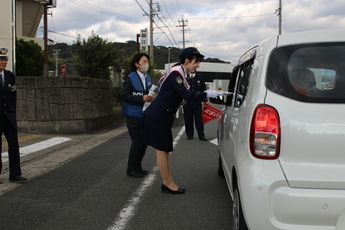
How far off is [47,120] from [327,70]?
8.59 meters

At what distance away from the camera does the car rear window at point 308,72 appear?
217 cm

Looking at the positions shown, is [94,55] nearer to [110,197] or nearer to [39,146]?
[39,146]

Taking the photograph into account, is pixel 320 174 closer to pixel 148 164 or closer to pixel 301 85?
pixel 301 85

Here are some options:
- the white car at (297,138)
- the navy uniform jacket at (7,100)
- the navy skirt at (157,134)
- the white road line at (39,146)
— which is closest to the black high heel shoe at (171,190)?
the navy skirt at (157,134)

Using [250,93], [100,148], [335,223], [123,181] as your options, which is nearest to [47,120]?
[100,148]

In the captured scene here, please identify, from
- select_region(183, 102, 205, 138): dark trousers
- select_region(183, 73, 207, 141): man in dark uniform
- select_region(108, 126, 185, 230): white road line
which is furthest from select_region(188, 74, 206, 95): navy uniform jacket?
select_region(108, 126, 185, 230): white road line

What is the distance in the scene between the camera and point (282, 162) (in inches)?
82.6

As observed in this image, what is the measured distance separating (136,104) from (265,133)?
9.60ft

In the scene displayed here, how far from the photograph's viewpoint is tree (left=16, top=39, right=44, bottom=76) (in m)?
25.4

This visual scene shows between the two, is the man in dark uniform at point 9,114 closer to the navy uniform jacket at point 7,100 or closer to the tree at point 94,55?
the navy uniform jacket at point 7,100

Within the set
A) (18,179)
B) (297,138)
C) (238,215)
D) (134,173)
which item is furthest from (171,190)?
(297,138)

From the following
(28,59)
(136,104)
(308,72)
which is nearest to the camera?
(308,72)

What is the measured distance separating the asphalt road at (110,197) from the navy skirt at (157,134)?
0.67 meters

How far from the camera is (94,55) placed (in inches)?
627
